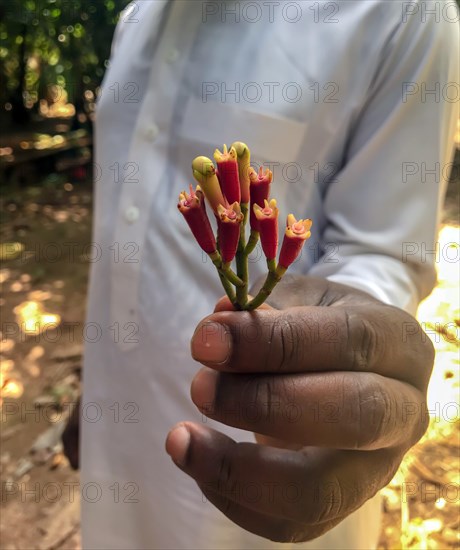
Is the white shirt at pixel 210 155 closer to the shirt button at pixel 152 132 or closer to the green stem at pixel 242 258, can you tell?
the shirt button at pixel 152 132

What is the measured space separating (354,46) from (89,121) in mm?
5294

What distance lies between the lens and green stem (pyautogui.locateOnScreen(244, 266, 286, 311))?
45 cm

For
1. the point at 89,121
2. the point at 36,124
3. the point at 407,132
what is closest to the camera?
the point at 407,132

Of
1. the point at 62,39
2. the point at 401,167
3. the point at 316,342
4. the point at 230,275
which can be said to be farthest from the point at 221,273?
the point at 62,39

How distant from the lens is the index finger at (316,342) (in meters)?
0.49

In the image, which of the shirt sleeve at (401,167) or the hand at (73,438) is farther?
the hand at (73,438)

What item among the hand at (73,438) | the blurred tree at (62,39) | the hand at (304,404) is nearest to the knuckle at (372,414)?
the hand at (304,404)

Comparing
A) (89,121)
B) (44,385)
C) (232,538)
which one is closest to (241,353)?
(232,538)

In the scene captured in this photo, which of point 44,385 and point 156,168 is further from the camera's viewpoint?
point 44,385

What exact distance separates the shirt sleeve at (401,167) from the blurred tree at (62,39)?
11.4 feet

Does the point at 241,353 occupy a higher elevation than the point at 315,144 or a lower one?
lower

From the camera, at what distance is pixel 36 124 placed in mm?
6086

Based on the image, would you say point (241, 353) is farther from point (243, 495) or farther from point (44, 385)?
point (44, 385)

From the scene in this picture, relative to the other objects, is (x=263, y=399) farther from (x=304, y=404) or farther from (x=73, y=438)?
(x=73, y=438)
